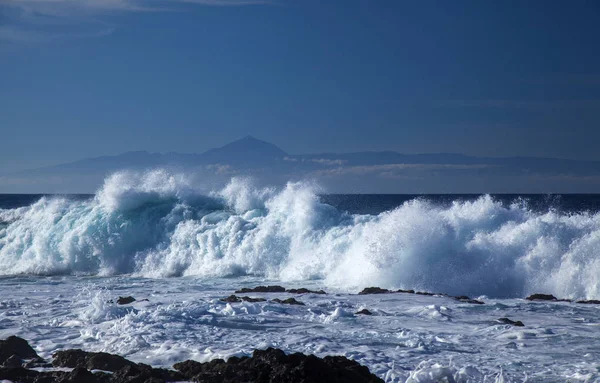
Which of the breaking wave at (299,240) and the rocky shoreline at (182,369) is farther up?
the breaking wave at (299,240)

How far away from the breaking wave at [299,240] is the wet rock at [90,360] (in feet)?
33.1

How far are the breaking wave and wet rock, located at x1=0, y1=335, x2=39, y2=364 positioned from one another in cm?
1016

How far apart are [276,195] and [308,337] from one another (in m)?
16.7

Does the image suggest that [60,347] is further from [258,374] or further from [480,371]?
[480,371]

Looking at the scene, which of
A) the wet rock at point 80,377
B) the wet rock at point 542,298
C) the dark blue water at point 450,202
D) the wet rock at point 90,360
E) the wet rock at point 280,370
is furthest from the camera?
the dark blue water at point 450,202

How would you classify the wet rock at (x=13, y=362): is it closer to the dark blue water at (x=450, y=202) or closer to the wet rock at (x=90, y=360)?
the wet rock at (x=90, y=360)

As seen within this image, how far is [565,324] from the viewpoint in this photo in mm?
12141

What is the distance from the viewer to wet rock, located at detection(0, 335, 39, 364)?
31.1 ft

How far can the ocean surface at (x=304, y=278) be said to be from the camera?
33.0 ft

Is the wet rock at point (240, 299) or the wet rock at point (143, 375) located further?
the wet rock at point (240, 299)

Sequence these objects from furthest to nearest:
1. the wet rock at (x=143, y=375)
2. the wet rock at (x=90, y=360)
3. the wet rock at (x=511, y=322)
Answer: the wet rock at (x=511, y=322) < the wet rock at (x=90, y=360) < the wet rock at (x=143, y=375)

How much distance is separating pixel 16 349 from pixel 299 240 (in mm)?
14537

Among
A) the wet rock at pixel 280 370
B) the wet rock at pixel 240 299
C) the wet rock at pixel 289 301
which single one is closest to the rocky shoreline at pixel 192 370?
the wet rock at pixel 280 370

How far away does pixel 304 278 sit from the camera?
20.8 m
